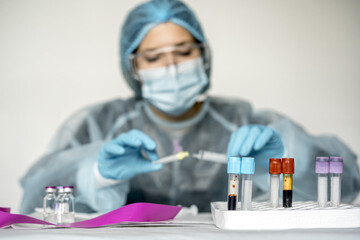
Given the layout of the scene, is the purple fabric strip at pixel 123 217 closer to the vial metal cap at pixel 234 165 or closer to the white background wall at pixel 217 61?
the vial metal cap at pixel 234 165

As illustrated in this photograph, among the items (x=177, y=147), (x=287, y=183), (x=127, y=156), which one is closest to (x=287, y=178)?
(x=287, y=183)

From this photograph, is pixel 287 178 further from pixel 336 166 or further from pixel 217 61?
pixel 217 61

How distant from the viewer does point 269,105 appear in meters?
1.94

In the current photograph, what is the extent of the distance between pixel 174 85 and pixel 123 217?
90 cm

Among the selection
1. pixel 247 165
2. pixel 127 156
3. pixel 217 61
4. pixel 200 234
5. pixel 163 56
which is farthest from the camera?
pixel 217 61

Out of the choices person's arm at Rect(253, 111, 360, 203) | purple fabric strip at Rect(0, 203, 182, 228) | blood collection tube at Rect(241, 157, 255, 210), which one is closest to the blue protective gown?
person's arm at Rect(253, 111, 360, 203)

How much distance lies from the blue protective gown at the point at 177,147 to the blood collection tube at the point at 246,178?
0.73 m

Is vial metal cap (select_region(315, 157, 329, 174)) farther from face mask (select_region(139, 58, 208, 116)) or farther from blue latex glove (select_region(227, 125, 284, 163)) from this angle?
face mask (select_region(139, 58, 208, 116))

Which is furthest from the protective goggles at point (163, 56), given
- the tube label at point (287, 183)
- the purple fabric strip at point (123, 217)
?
the tube label at point (287, 183)

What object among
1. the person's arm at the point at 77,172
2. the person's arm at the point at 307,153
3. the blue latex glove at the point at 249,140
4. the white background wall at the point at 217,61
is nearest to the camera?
the blue latex glove at the point at 249,140

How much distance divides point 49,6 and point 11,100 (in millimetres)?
507

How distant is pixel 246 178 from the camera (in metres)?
0.98

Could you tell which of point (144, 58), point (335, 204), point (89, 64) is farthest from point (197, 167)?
point (335, 204)

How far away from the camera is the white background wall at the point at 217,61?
75.2 inches
